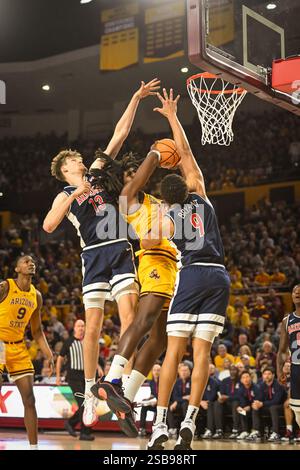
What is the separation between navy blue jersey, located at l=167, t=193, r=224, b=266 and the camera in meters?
6.35

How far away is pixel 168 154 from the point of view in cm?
677

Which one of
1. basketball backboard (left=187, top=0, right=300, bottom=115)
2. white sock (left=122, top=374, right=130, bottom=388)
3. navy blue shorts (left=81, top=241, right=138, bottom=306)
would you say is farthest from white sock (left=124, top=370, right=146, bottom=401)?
basketball backboard (left=187, top=0, right=300, bottom=115)

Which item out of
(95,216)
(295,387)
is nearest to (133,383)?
(95,216)

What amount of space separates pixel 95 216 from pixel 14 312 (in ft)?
7.00

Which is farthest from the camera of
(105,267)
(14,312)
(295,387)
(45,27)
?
(45,27)

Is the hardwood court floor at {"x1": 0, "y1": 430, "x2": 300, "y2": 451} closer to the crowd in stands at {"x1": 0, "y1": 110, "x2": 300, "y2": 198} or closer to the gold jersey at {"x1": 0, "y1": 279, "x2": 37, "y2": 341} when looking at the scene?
the gold jersey at {"x1": 0, "y1": 279, "x2": 37, "y2": 341}

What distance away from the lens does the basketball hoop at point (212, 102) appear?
26.6ft

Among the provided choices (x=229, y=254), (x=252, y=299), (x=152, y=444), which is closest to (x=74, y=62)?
(x=229, y=254)

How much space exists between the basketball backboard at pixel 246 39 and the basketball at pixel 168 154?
35.5 inches

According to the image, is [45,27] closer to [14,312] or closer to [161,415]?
[14,312]

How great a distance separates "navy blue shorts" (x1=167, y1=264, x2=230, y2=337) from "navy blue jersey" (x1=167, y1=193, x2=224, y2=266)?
0.34 feet

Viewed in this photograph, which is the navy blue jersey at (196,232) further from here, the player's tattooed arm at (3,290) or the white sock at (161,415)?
the player's tattooed arm at (3,290)

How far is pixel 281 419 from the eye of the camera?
1198 centimetres

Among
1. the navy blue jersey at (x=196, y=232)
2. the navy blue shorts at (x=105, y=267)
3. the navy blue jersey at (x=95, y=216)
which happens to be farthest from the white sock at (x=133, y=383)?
the navy blue jersey at (x=95, y=216)
